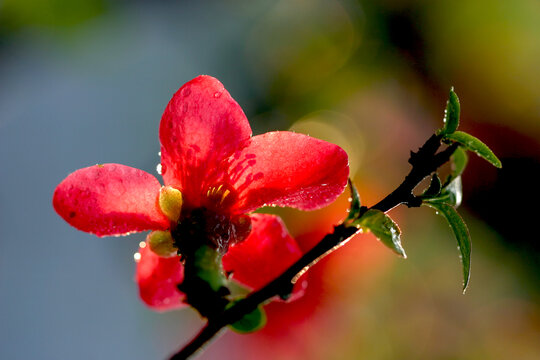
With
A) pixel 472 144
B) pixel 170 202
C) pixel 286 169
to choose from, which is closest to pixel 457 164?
pixel 472 144

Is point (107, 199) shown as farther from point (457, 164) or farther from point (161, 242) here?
point (457, 164)

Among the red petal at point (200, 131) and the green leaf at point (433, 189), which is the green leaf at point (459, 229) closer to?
the green leaf at point (433, 189)

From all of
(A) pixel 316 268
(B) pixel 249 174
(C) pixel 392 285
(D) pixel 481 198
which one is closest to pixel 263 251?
(B) pixel 249 174

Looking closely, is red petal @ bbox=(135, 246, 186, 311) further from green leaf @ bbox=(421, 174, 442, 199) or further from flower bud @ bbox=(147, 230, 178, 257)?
green leaf @ bbox=(421, 174, 442, 199)

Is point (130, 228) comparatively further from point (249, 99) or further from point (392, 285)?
point (249, 99)

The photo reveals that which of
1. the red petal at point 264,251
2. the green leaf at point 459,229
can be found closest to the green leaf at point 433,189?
the green leaf at point 459,229

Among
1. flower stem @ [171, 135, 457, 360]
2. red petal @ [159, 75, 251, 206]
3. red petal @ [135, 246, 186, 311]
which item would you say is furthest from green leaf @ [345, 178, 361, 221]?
red petal @ [135, 246, 186, 311]
